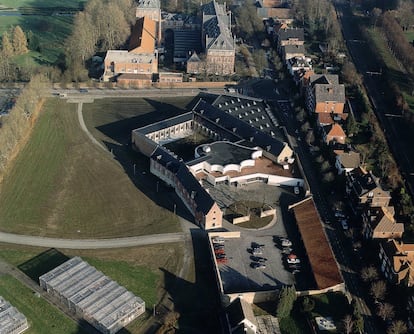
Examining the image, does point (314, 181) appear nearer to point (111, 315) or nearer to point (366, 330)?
point (366, 330)

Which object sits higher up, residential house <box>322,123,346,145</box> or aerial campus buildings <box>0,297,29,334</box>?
residential house <box>322,123,346,145</box>

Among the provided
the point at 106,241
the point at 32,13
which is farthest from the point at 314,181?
the point at 32,13

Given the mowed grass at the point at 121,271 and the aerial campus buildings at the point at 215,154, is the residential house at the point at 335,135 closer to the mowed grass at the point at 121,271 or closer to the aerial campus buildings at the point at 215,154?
the aerial campus buildings at the point at 215,154

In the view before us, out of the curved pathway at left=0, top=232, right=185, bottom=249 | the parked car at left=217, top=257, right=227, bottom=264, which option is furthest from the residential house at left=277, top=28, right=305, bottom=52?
the parked car at left=217, top=257, right=227, bottom=264

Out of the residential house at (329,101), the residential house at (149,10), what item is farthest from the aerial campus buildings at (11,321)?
the residential house at (149,10)

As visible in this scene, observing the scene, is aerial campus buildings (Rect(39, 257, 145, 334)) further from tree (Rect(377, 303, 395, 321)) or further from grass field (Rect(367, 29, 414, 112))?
grass field (Rect(367, 29, 414, 112))

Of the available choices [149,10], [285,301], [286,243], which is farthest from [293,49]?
[285,301]

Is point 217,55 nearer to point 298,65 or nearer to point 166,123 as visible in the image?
point 298,65
